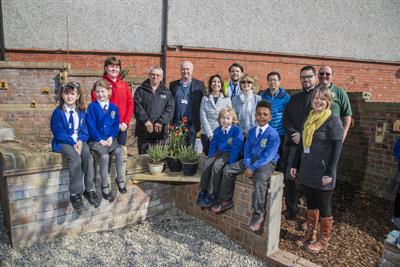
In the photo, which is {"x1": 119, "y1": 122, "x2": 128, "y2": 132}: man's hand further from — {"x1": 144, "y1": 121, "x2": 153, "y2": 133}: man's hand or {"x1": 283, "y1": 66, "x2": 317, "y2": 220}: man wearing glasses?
{"x1": 283, "y1": 66, "x2": 317, "y2": 220}: man wearing glasses

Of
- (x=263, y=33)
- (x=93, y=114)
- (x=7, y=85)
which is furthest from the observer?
(x=263, y=33)

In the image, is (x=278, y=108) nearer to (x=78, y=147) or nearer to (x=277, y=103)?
(x=277, y=103)

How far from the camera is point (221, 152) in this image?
426 cm

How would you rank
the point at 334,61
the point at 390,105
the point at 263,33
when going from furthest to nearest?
the point at 334,61
the point at 263,33
the point at 390,105

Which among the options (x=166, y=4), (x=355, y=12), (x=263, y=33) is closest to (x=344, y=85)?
(x=355, y=12)

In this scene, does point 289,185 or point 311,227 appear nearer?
point 311,227

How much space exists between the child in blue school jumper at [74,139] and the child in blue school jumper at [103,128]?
101mm

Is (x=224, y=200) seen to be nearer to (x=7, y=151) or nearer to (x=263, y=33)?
(x=7, y=151)

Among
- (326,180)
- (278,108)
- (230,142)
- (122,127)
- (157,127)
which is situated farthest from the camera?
(157,127)

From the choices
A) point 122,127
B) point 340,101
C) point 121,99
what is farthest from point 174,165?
point 340,101

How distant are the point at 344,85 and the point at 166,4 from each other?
24.7 feet

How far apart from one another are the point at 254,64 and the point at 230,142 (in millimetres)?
7313

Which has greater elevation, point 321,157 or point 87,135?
point 87,135

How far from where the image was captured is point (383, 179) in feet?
17.8
